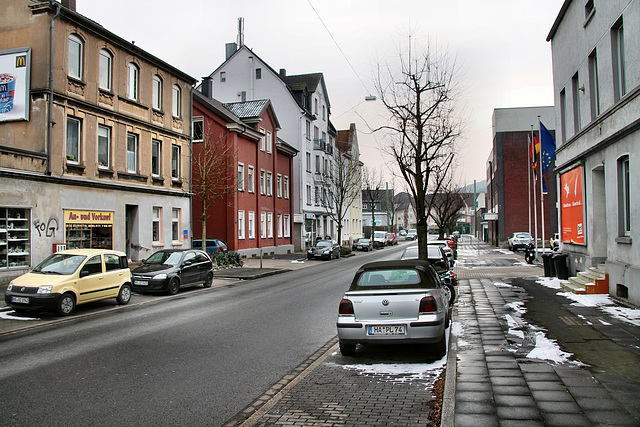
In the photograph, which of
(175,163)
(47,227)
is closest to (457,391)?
(47,227)

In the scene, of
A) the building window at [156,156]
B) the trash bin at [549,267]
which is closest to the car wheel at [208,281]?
the building window at [156,156]

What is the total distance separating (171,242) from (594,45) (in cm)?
2124

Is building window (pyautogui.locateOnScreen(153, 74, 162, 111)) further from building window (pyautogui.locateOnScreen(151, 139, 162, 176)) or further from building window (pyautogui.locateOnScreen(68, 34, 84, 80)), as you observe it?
building window (pyautogui.locateOnScreen(68, 34, 84, 80))

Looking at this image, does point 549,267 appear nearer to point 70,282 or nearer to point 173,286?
point 173,286

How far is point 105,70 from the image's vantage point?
22.5 metres

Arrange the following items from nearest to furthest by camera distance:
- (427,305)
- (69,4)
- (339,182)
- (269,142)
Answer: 1. (427,305)
2. (69,4)
3. (269,142)
4. (339,182)

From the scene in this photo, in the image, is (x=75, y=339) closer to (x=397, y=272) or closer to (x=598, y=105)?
(x=397, y=272)

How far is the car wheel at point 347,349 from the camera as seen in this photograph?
7728 mm

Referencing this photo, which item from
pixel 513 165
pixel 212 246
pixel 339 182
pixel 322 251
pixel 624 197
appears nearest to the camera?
pixel 624 197

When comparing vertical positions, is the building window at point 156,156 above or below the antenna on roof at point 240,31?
below

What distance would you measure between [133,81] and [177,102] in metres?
3.90

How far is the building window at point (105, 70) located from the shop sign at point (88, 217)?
5.60 metres

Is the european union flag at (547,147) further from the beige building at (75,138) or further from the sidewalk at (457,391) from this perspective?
the beige building at (75,138)

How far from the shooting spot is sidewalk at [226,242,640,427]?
4945 mm
